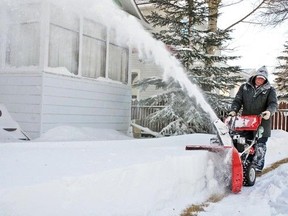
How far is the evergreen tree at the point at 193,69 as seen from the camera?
12.5m

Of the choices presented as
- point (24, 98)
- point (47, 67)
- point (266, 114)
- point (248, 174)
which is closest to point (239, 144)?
point (248, 174)

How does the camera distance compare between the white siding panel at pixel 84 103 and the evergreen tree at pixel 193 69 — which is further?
the evergreen tree at pixel 193 69

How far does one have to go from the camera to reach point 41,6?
873 cm

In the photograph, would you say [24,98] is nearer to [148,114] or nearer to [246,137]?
[246,137]

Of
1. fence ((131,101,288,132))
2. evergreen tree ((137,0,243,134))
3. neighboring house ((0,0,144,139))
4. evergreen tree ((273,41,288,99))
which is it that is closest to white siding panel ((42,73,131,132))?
neighboring house ((0,0,144,139))

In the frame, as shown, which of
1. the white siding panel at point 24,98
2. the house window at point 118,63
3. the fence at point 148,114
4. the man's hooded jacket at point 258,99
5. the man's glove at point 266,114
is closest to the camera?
the man's glove at point 266,114

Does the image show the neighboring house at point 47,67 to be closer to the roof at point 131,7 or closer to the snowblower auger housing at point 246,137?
the roof at point 131,7

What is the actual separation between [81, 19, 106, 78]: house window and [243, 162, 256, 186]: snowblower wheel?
18.5 ft

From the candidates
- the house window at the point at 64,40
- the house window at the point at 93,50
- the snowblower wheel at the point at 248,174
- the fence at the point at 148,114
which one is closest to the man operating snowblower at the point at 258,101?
the snowblower wheel at the point at 248,174

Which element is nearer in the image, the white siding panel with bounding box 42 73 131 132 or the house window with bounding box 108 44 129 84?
the white siding panel with bounding box 42 73 131 132

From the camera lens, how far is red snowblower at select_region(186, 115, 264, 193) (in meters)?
5.14

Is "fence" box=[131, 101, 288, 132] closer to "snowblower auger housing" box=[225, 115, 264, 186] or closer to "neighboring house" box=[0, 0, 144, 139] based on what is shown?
"neighboring house" box=[0, 0, 144, 139]

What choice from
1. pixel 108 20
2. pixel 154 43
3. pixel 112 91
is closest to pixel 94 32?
pixel 108 20

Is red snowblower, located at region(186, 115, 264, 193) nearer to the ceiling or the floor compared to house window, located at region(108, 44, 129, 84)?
nearer to the floor
